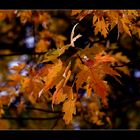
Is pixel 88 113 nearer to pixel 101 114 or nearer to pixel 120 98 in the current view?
pixel 101 114

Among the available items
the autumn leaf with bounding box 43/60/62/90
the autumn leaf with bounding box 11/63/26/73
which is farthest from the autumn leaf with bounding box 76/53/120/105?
the autumn leaf with bounding box 11/63/26/73

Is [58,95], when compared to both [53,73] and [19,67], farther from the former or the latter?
[19,67]

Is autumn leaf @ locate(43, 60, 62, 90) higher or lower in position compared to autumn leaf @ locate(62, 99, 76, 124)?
higher

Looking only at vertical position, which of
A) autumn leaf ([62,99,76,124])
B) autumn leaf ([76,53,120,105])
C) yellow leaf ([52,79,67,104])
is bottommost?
autumn leaf ([62,99,76,124])

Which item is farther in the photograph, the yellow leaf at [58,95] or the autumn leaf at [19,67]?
the autumn leaf at [19,67]

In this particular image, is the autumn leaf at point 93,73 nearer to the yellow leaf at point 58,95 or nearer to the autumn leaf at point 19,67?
the yellow leaf at point 58,95

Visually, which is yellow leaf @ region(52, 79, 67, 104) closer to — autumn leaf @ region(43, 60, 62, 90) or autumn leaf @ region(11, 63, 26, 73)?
autumn leaf @ region(43, 60, 62, 90)

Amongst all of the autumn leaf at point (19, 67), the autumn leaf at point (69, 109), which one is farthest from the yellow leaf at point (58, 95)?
the autumn leaf at point (19, 67)

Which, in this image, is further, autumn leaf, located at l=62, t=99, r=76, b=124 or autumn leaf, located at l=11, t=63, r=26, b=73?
autumn leaf, located at l=11, t=63, r=26, b=73

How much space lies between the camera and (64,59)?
4.49 ft

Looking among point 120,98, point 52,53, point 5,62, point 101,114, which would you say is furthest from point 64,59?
point 5,62

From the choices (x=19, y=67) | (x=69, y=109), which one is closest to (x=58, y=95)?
(x=69, y=109)

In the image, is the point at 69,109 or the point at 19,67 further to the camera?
the point at 19,67
